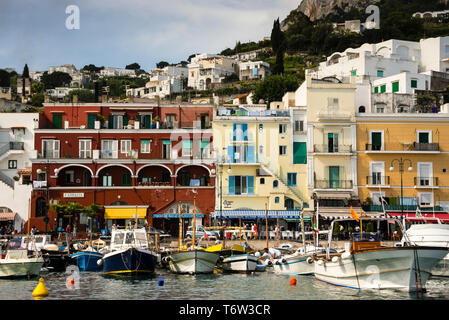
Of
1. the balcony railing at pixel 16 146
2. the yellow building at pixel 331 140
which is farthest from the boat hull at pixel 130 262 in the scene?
the balcony railing at pixel 16 146

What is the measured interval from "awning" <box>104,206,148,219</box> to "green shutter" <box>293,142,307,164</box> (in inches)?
592

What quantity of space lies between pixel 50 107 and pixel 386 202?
33941 millimetres

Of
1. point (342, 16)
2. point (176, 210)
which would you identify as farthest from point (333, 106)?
point (342, 16)

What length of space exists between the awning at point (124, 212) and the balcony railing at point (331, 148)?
17.1 metres

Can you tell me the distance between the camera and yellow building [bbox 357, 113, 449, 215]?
188 feet

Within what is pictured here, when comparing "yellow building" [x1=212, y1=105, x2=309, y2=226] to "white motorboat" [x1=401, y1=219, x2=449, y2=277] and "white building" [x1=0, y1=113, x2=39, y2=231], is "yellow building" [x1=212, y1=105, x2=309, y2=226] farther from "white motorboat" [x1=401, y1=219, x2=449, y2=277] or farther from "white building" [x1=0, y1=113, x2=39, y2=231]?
"white motorboat" [x1=401, y1=219, x2=449, y2=277]

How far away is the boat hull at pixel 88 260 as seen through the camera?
134ft

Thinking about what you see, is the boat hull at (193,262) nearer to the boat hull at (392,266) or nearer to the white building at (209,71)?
the boat hull at (392,266)

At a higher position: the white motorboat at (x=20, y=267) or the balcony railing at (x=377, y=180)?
the balcony railing at (x=377, y=180)

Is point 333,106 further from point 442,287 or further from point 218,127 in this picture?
point 442,287

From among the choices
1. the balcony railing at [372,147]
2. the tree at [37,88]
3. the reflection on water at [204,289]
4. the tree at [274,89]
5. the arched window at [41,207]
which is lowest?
the reflection on water at [204,289]

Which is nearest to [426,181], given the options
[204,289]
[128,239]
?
[128,239]

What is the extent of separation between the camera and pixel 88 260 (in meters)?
40.9

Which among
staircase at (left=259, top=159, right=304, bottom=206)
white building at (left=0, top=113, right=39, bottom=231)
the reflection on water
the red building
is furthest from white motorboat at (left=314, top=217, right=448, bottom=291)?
white building at (left=0, top=113, right=39, bottom=231)
